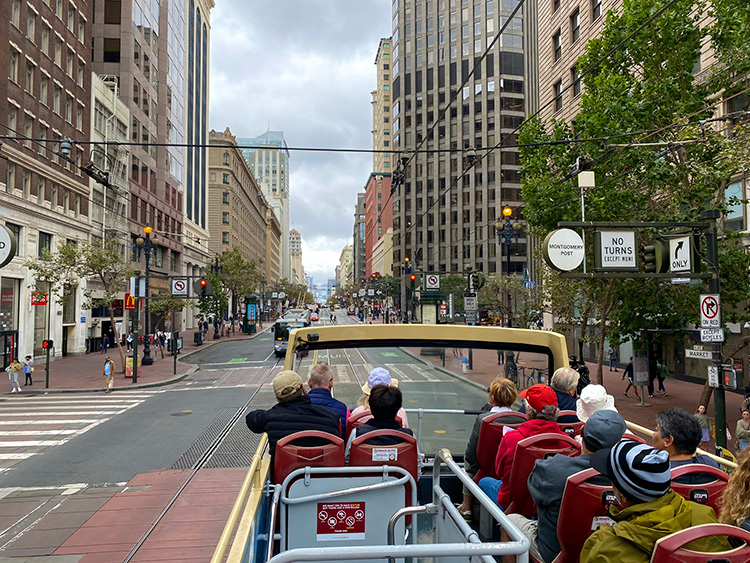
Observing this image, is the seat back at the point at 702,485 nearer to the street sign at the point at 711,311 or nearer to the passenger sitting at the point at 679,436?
the passenger sitting at the point at 679,436

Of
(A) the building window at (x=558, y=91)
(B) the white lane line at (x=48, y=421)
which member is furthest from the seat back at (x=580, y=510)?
(A) the building window at (x=558, y=91)

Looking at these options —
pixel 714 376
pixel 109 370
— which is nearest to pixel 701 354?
pixel 714 376

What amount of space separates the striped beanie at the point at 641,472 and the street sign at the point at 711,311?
9.21 metres

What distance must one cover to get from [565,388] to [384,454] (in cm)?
224

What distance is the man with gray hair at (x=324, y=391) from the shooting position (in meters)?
4.78

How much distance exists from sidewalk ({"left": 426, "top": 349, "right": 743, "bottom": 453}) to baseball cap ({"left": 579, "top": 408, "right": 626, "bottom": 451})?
178 cm

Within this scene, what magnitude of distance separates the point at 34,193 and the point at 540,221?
29.3 meters

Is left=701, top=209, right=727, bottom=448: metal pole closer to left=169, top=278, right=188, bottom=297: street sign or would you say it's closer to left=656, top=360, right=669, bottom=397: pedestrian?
left=656, top=360, right=669, bottom=397: pedestrian

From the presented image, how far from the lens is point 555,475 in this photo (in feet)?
10.6

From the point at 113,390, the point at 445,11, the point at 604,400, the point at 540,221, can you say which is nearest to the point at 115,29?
the point at 113,390

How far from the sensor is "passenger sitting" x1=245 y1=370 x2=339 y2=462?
424 cm

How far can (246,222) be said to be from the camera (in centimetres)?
10644

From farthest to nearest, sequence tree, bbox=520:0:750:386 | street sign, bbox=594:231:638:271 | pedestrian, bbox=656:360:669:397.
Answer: pedestrian, bbox=656:360:669:397, tree, bbox=520:0:750:386, street sign, bbox=594:231:638:271

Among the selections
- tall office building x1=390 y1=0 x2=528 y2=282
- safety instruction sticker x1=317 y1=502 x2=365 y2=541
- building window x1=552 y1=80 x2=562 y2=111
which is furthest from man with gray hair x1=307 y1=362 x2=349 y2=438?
tall office building x1=390 y1=0 x2=528 y2=282
